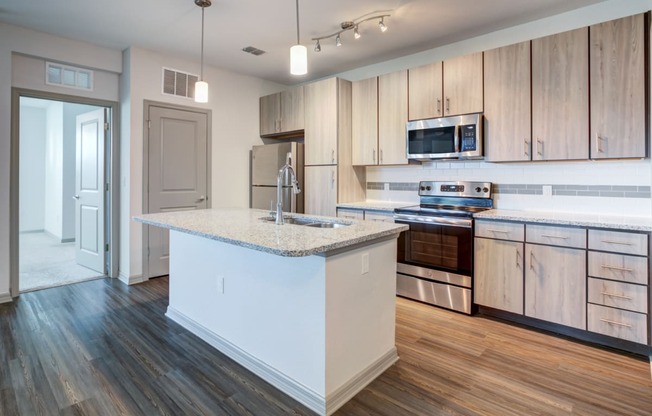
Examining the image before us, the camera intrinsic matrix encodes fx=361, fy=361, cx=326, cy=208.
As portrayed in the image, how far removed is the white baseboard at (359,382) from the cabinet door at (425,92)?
238 cm

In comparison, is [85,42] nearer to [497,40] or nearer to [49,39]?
[49,39]

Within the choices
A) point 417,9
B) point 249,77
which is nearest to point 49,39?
point 249,77

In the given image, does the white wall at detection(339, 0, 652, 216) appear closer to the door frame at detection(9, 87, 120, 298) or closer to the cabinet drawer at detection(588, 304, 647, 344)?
the cabinet drawer at detection(588, 304, 647, 344)

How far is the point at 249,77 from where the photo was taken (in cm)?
509

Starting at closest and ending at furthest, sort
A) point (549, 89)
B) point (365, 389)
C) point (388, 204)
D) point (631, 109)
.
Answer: point (365, 389)
point (631, 109)
point (549, 89)
point (388, 204)

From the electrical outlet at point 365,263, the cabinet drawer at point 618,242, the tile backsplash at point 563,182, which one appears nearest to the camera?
the electrical outlet at point 365,263

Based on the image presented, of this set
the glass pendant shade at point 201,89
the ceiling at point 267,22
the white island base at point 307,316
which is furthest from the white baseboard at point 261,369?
the ceiling at point 267,22

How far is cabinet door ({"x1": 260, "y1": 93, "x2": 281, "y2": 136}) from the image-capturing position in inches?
195

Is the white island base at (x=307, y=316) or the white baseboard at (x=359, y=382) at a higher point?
the white island base at (x=307, y=316)

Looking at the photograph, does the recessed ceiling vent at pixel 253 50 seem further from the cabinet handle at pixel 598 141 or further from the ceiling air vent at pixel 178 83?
the cabinet handle at pixel 598 141

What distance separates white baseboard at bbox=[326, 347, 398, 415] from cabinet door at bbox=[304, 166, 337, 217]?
2.10m

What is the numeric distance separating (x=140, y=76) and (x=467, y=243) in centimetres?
388

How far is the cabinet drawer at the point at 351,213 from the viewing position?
3.99 metres

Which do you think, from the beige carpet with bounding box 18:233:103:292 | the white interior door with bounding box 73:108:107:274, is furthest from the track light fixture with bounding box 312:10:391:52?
the beige carpet with bounding box 18:233:103:292
